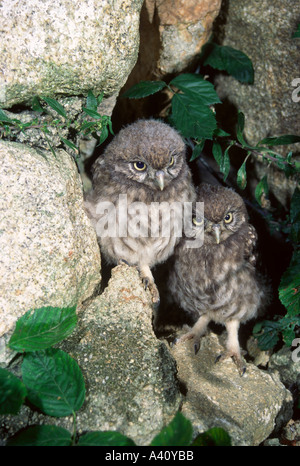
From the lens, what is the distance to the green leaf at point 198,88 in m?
2.87

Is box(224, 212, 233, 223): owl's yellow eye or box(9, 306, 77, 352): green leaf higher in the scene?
box(224, 212, 233, 223): owl's yellow eye

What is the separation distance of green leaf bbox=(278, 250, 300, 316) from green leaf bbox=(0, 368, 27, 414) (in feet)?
4.87

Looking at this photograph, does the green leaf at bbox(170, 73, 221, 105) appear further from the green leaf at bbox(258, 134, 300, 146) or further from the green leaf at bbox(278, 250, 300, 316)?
the green leaf at bbox(278, 250, 300, 316)

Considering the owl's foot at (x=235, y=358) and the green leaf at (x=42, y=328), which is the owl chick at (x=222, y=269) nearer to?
the owl's foot at (x=235, y=358)

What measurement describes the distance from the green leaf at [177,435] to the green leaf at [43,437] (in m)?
0.38

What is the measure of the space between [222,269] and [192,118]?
100 centimetres

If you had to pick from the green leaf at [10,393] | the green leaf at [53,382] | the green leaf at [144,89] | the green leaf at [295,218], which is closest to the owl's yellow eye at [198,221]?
the green leaf at [295,218]

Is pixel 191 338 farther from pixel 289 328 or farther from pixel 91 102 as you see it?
pixel 91 102

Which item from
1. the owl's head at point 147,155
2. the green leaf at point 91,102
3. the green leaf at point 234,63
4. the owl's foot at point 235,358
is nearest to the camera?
the green leaf at point 91,102

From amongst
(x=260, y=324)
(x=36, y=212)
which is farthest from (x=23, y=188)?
(x=260, y=324)

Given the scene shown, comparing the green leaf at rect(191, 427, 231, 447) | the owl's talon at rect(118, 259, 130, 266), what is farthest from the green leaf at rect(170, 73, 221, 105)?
the green leaf at rect(191, 427, 231, 447)

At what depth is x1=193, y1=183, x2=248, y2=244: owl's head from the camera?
289 cm

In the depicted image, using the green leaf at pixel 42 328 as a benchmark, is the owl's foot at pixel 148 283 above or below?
below

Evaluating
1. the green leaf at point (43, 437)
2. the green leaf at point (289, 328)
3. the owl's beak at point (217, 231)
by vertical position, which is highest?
the owl's beak at point (217, 231)
